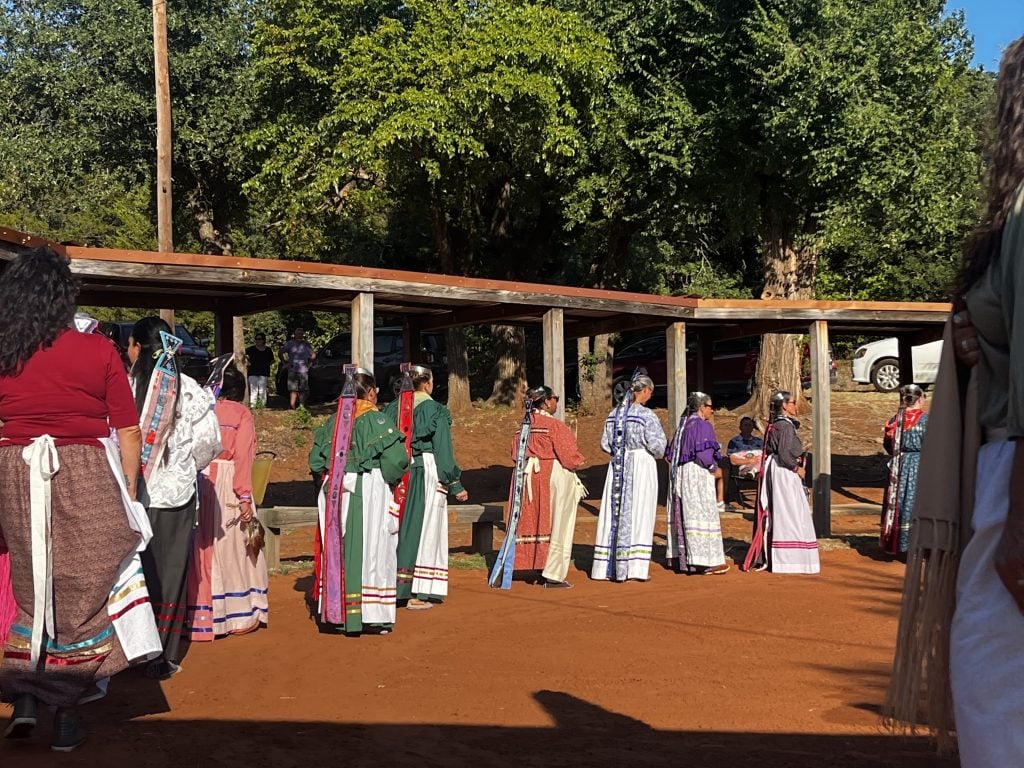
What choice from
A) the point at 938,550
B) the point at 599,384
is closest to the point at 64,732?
the point at 938,550

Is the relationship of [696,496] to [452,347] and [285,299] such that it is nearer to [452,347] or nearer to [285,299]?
[285,299]

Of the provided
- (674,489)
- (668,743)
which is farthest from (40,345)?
(674,489)

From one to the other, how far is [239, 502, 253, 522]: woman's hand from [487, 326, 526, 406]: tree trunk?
A: 16.2m

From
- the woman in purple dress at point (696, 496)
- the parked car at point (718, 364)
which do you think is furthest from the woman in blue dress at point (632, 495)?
the parked car at point (718, 364)

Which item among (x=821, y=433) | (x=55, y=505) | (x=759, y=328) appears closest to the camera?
(x=55, y=505)

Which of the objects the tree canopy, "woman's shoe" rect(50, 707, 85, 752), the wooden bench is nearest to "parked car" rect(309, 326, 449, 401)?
the tree canopy

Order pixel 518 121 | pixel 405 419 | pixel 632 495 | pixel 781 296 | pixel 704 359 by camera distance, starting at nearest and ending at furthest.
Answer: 1. pixel 405 419
2. pixel 632 495
3. pixel 704 359
4. pixel 518 121
5. pixel 781 296

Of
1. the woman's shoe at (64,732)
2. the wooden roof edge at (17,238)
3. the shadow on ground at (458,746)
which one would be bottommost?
the shadow on ground at (458,746)

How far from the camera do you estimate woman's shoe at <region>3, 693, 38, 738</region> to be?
16.8 ft

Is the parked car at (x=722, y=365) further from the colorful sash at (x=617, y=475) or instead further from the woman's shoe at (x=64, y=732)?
the woman's shoe at (x=64, y=732)

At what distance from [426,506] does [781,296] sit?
1368cm

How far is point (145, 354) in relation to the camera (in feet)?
22.4

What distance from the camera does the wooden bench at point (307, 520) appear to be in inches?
426

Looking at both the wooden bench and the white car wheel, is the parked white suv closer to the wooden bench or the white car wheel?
the white car wheel
